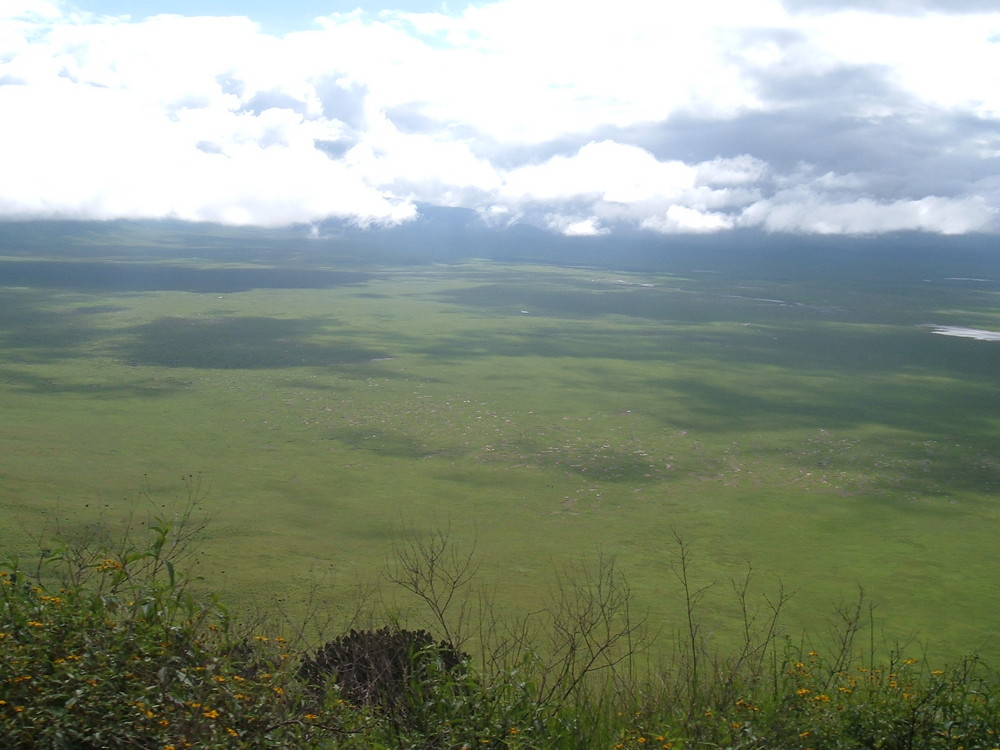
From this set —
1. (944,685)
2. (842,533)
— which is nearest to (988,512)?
(842,533)

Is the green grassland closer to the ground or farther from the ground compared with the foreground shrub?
closer to the ground

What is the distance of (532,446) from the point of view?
100 ft

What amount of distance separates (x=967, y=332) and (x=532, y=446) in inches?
2027

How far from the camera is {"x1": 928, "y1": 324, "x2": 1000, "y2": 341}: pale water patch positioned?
2589 inches

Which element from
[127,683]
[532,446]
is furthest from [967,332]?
[127,683]

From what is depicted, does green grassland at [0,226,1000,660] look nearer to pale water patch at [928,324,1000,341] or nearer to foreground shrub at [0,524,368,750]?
pale water patch at [928,324,1000,341]

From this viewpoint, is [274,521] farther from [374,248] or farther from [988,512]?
[374,248]

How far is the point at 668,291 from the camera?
325 feet

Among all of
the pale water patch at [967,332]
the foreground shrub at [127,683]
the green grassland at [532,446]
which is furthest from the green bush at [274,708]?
the pale water patch at [967,332]

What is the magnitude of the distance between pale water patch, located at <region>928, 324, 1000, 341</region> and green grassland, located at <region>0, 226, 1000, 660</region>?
291 centimetres

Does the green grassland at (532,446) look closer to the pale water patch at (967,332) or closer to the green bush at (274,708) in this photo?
the pale water patch at (967,332)

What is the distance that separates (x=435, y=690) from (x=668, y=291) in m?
96.8

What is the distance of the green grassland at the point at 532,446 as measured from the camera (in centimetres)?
1906

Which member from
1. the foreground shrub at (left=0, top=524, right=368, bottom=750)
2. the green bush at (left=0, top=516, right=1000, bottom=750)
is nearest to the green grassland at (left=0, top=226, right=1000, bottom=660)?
the green bush at (left=0, top=516, right=1000, bottom=750)
